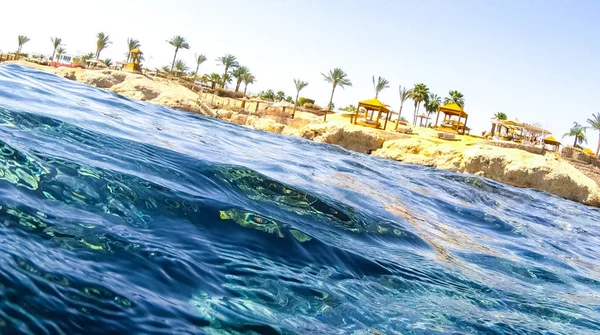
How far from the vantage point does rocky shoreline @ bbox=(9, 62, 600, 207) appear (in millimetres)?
22219

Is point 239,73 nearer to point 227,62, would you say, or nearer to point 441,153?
point 227,62

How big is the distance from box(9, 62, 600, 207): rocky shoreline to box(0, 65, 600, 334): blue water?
61.3ft

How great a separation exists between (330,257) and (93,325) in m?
1.86

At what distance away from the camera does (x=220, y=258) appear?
103 inches

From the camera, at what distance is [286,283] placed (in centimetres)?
254

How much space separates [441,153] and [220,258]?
24.2 metres

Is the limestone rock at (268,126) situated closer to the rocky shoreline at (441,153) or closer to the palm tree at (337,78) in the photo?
the rocky shoreline at (441,153)

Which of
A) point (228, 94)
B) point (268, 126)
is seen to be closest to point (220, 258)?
point (268, 126)

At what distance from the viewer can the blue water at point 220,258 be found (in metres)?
1.83

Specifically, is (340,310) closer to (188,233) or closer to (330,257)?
(330,257)

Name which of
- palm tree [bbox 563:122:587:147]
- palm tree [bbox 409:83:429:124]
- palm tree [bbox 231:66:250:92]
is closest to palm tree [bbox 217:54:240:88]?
palm tree [bbox 231:66:250:92]

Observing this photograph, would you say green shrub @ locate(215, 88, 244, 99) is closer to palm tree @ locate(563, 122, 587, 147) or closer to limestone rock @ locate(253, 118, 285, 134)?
limestone rock @ locate(253, 118, 285, 134)

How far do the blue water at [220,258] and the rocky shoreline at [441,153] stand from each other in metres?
18.7

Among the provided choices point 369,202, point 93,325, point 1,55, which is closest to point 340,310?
point 93,325
